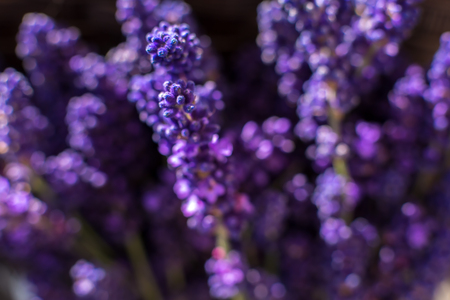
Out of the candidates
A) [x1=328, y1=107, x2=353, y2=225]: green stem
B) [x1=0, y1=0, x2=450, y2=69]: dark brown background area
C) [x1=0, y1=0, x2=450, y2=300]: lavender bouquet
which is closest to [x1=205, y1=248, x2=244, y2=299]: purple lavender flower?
[x1=0, y1=0, x2=450, y2=300]: lavender bouquet

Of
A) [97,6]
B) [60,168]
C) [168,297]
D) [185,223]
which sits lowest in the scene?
[168,297]

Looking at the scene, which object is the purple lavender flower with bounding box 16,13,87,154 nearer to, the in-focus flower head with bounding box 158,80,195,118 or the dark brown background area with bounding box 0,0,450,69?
the dark brown background area with bounding box 0,0,450,69

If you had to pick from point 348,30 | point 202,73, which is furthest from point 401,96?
point 202,73

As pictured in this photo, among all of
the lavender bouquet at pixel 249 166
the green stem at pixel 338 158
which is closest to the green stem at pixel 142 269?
the lavender bouquet at pixel 249 166

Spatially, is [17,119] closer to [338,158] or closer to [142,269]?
[142,269]

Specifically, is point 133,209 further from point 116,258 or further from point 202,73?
point 202,73
